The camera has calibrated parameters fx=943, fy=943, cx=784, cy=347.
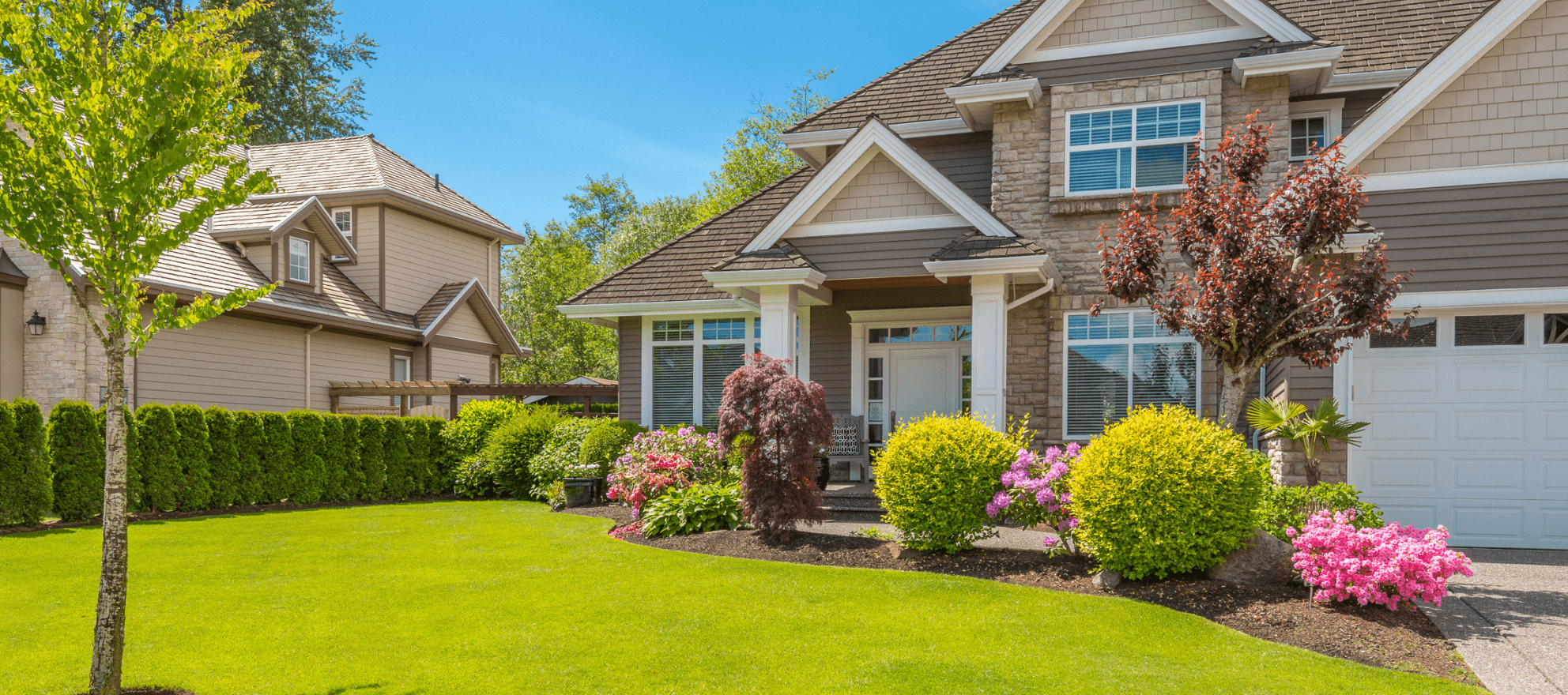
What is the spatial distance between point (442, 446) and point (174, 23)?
12.6 m

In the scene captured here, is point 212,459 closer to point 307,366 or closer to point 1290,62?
point 307,366

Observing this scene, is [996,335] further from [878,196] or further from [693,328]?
[693,328]

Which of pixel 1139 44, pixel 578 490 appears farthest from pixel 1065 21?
pixel 578 490

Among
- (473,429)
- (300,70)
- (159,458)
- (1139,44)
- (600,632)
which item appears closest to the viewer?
(600,632)

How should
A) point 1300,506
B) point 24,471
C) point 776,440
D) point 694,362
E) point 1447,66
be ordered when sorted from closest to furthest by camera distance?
point 1300,506, point 776,440, point 1447,66, point 24,471, point 694,362

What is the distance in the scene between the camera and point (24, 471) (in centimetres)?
1086

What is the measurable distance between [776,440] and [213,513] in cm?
878

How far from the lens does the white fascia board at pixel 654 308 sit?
14438 mm

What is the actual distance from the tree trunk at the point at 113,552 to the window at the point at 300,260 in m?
16.0

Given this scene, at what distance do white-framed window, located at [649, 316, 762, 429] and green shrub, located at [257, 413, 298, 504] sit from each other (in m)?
5.58

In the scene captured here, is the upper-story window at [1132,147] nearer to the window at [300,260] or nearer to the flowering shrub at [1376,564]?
the flowering shrub at [1376,564]

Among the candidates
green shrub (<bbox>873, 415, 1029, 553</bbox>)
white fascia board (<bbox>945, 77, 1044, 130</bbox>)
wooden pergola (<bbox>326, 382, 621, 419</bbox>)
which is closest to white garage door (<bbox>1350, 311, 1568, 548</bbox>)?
green shrub (<bbox>873, 415, 1029, 553</bbox>)

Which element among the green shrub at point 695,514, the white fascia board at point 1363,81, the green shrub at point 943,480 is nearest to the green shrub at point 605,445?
the green shrub at point 695,514

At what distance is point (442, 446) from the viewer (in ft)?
55.6
